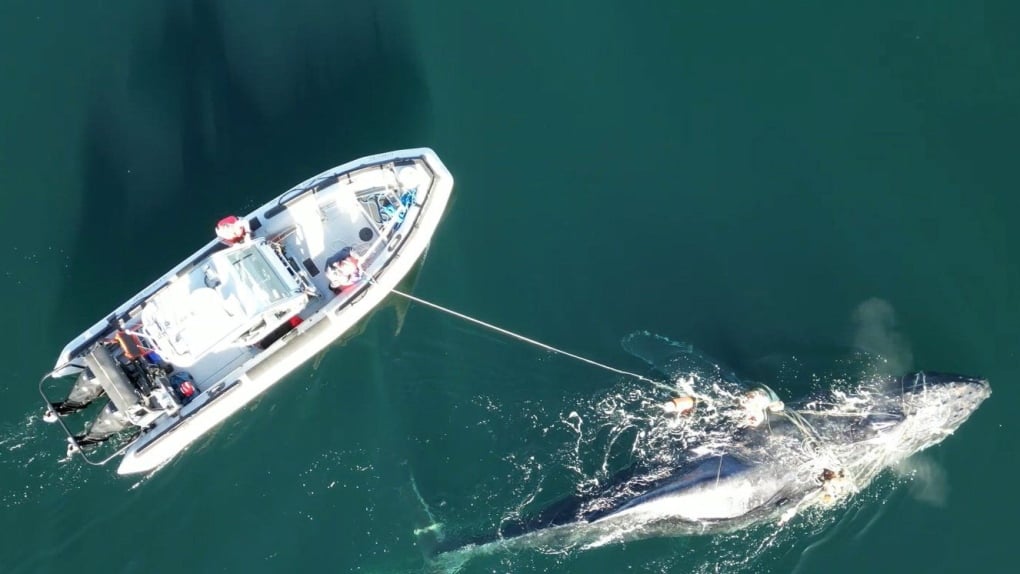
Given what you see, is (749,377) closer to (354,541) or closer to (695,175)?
(695,175)

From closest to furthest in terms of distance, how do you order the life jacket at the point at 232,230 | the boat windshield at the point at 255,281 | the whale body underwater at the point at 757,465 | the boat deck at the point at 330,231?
the boat windshield at the point at 255,281, the life jacket at the point at 232,230, the whale body underwater at the point at 757,465, the boat deck at the point at 330,231

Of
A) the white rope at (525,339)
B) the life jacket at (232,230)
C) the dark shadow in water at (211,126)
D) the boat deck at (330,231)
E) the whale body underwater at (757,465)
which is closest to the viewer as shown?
the life jacket at (232,230)

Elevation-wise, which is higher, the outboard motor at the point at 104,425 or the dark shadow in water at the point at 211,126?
the dark shadow in water at the point at 211,126

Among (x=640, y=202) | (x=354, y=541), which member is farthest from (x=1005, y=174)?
(x=354, y=541)

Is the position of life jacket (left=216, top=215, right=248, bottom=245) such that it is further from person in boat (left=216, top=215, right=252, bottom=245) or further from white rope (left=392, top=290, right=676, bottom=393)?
white rope (left=392, top=290, right=676, bottom=393)

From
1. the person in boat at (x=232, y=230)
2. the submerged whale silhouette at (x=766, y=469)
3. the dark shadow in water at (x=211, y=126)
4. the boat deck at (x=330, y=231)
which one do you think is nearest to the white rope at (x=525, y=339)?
the boat deck at (x=330, y=231)

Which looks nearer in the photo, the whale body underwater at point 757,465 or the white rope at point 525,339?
the whale body underwater at point 757,465

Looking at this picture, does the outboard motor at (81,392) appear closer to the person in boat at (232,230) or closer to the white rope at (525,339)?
the person in boat at (232,230)

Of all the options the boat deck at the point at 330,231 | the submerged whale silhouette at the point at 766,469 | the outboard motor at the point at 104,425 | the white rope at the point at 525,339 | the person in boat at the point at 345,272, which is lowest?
the submerged whale silhouette at the point at 766,469
